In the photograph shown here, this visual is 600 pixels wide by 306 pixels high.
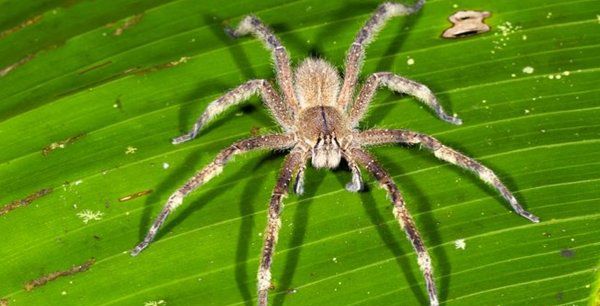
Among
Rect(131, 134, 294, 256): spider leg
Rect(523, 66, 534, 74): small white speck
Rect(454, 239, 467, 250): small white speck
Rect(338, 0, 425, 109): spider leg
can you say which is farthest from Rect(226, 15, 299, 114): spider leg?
Rect(523, 66, 534, 74): small white speck

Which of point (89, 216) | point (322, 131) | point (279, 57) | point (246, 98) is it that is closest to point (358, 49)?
point (279, 57)

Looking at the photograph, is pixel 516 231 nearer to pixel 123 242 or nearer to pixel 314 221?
pixel 314 221

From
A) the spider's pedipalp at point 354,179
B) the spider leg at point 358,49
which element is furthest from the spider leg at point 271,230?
the spider leg at point 358,49

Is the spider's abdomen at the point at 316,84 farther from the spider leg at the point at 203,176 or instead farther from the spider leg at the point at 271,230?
the spider leg at the point at 271,230

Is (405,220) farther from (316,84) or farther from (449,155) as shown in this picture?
(316,84)

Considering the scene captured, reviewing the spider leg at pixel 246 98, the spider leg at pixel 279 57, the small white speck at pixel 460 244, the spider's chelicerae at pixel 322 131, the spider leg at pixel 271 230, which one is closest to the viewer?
the spider leg at pixel 271 230

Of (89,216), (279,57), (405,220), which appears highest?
(279,57)
